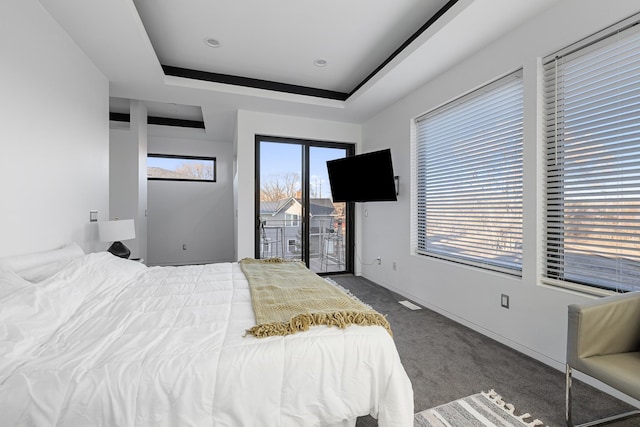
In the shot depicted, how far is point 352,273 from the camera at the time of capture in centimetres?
510

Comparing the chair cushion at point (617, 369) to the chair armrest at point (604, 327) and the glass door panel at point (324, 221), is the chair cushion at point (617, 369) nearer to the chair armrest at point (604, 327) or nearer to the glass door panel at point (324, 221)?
the chair armrest at point (604, 327)

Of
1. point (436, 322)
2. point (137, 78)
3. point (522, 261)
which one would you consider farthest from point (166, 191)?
point (522, 261)

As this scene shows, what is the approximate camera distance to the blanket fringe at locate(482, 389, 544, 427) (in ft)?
5.19

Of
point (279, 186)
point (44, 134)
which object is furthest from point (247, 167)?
point (44, 134)

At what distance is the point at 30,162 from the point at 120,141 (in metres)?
2.71

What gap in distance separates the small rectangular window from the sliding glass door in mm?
2276

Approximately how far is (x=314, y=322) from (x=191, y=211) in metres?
5.46

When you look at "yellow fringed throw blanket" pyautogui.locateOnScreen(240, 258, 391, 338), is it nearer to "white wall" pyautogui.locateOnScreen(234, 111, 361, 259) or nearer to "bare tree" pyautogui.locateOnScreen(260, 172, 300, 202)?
"white wall" pyautogui.locateOnScreen(234, 111, 361, 259)

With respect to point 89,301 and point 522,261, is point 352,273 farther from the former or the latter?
point 89,301

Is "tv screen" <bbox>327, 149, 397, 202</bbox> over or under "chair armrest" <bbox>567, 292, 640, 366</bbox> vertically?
over

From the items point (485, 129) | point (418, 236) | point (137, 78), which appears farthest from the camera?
point (418, 236)

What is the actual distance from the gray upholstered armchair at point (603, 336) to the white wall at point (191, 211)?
5833 millimetres

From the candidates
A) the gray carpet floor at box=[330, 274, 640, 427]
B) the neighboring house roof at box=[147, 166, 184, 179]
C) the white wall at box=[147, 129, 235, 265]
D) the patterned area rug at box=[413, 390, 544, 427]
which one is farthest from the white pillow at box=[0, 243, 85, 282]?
the neighboring house roof at box=[147, 166, 184, 179]

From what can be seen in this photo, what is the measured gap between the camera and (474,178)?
2.92 m
